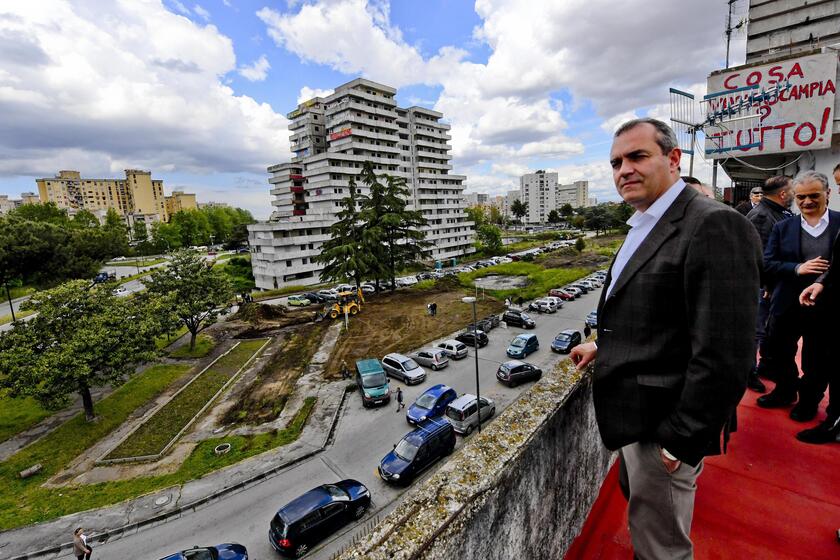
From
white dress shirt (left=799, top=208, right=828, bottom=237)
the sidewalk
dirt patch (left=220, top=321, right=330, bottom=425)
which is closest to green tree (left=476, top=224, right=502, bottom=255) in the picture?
dirt patch (left=220, top=321, right=330, bottom=425)

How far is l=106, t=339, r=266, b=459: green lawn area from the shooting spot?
13.1 m

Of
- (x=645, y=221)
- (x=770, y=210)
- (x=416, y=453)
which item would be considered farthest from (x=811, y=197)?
(x=416, y=453)

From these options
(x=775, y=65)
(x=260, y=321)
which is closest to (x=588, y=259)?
(x=775, y=65)

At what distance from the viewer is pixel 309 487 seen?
429 inches

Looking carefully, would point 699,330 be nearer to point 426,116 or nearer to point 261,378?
point 261,378

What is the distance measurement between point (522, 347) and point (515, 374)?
3667 millimetres

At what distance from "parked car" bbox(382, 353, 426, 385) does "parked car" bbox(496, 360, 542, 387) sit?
3574mm

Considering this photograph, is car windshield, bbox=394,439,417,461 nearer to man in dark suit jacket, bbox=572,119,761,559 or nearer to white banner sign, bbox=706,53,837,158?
man in dark suit jacket, bbox=572,119,761,559

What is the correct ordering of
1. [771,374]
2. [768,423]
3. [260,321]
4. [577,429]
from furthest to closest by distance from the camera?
[260,321] < [771,374] < [768,423] < [577,429]

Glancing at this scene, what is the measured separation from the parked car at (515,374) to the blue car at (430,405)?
2985mm

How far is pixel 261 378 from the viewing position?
18.4 m

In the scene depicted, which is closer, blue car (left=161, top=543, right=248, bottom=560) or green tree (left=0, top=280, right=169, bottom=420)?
blue car (left=161, top=543, right=248, bottom=560)

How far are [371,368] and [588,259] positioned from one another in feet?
137

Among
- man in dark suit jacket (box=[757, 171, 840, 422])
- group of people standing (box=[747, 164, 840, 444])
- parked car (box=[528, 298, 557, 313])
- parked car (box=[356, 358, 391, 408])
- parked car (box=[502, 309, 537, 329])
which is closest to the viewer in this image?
group of people standing (box=[747, 164, 840, 444])
